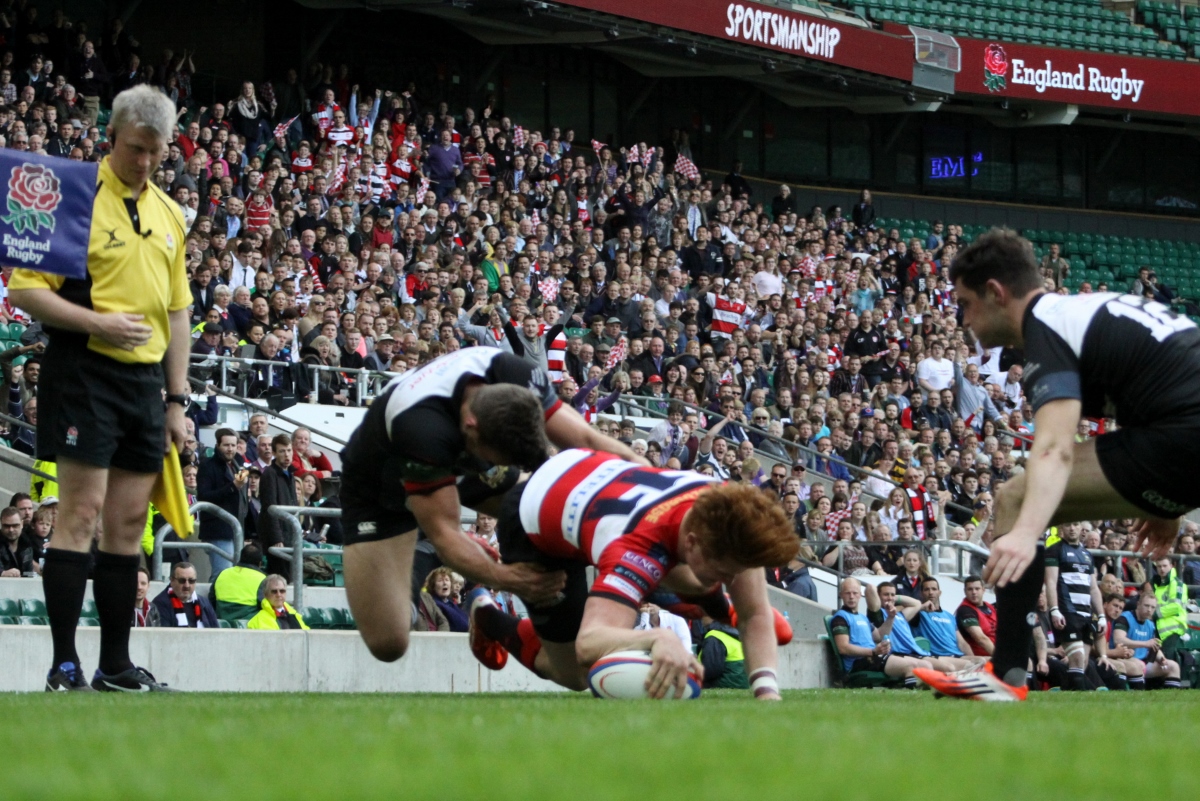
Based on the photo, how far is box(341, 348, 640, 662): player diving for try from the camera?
18.3ft

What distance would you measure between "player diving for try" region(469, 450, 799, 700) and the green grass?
2.06ft

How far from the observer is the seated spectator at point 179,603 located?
10.4m

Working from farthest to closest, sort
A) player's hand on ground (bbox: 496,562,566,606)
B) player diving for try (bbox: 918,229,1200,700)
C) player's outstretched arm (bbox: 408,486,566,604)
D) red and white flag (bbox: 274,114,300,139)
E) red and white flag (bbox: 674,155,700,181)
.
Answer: red and white flag (bbox: 674,155,700,181), red and white flag (bbox: 274,114,300,139), player's hand on ground (bbox: 496,562,566,606), player's outstretched arm (bbox: 408,486,566,604), player diving for try (bbox: 918,229,1200,700)

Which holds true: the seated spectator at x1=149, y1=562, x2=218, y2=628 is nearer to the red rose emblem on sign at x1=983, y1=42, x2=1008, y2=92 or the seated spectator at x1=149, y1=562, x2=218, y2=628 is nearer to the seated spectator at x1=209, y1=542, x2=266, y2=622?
the seated spectator at x1=209, y1=542, x2=266, y2=622

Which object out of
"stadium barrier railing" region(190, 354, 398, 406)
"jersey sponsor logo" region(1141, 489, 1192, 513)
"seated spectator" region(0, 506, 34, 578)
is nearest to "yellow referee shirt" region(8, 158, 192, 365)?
"jersey sponsor logo" region(1141, 489, 1192, 513)

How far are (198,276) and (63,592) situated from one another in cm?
899

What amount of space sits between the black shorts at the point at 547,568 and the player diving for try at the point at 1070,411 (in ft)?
4.67

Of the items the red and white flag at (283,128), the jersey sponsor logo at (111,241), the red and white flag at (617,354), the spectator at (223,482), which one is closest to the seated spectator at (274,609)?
the spectator at (223,482)

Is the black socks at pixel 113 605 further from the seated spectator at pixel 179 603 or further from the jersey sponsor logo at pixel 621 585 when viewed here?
the seated spectator at pixel 179 603


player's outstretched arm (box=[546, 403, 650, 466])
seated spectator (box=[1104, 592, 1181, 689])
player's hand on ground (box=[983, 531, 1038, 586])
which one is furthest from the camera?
seated spectator (box=[1104, 592, 1181, 689])

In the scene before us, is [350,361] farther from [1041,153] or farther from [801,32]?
[1041,153]

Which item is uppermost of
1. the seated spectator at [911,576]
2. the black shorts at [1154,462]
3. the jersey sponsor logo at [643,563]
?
the black shorts at [1154,462]

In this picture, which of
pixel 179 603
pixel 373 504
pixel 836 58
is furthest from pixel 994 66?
pixel 373 504

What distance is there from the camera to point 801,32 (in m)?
27.8
